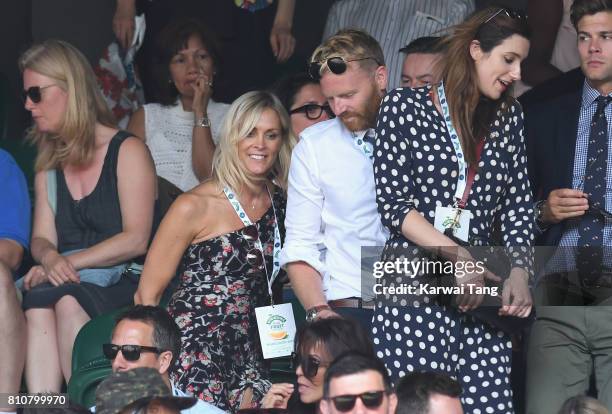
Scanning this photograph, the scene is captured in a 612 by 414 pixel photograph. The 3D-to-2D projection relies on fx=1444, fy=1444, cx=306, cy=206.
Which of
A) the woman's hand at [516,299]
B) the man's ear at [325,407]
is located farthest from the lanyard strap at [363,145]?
the man's ear at [325,407]

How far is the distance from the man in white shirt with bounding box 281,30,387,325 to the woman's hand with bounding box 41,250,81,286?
3.63 ft

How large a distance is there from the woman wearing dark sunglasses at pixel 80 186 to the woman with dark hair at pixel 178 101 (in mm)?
805

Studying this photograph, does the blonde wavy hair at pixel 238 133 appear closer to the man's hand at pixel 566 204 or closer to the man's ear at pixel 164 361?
the man's ear at pixel 164 361

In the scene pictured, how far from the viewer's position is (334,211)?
5.53m

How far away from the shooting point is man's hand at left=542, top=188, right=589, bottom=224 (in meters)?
5.68

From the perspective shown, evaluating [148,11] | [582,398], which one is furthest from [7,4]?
[582,398]

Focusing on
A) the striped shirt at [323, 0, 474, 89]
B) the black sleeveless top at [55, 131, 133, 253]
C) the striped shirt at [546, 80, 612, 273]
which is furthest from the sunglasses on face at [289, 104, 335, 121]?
the striped shirt at [546, 80, 612, 273]

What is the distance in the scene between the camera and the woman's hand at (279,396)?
205 inches

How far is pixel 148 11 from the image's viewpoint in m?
7.83

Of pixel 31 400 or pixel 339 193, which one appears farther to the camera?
pixel 31 400

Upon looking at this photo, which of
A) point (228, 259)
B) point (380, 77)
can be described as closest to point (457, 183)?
point (380, 77)

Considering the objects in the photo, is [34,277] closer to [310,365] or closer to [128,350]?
[128,350]

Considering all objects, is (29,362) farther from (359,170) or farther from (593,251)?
(593,251)

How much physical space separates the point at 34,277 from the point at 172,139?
1.41m
